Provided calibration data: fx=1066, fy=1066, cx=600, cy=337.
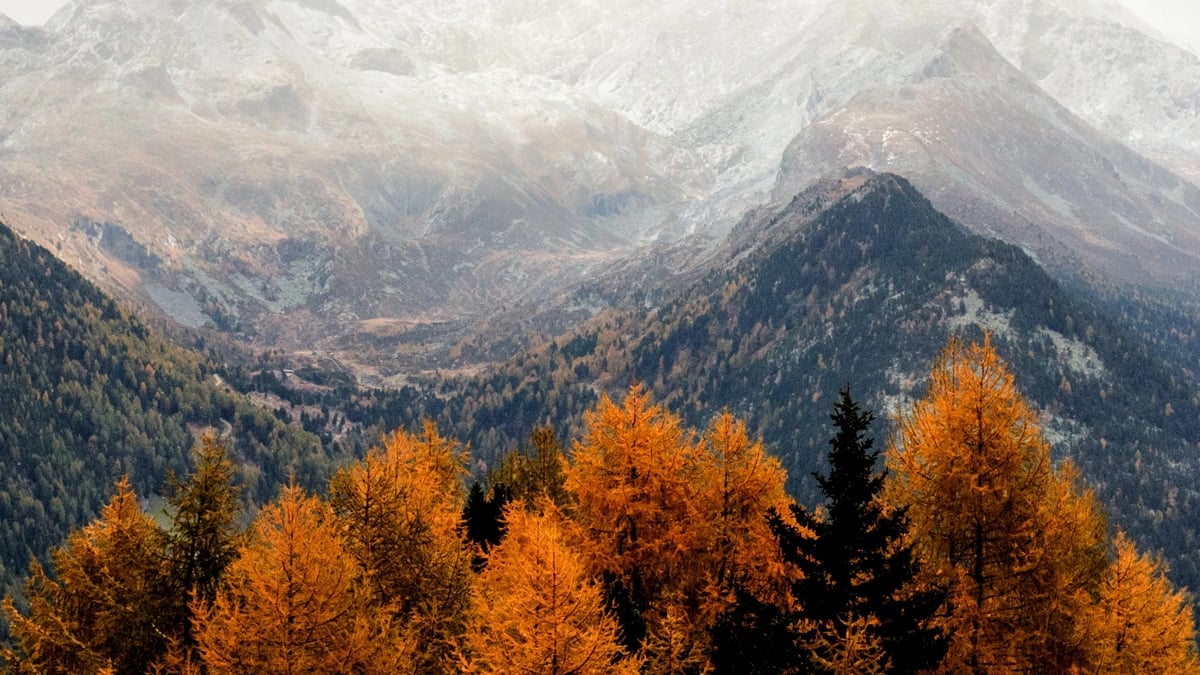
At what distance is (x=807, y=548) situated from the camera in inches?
1428

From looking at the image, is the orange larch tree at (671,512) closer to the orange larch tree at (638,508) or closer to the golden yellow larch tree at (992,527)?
the orange larch tree at (638,508)

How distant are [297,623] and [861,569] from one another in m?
19.7

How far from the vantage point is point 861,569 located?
1407 inches

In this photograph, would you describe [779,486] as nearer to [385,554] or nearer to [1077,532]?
[1077,532]

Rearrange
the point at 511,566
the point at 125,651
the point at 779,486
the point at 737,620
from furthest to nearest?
the point at 779,486
the point at 125,651
the point at 511,566
the point at 737,620

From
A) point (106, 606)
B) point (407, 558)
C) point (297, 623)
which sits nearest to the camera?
point (297, 623)

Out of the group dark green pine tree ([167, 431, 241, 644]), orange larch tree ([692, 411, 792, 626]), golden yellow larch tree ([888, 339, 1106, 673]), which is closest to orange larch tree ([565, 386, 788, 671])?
orange larch tree ([692, 411, 792, 626])

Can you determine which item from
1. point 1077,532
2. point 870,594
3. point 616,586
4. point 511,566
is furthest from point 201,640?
point 1077,532

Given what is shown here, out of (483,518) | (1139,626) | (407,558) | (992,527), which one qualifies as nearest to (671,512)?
(407,558)

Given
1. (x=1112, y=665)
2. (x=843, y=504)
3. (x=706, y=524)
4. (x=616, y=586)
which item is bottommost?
(x=616, y=586)

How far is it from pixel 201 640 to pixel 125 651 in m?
8.65

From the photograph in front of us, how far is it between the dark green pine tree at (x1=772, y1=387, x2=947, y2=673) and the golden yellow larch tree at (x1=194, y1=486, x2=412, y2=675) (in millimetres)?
15307

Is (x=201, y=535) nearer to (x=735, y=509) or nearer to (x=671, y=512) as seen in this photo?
(x=671, y=512)

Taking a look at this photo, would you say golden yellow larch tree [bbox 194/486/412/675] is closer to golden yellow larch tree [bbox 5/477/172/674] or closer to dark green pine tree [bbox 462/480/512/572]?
golden yellow larch tree [bbox 5/477/172/674]
